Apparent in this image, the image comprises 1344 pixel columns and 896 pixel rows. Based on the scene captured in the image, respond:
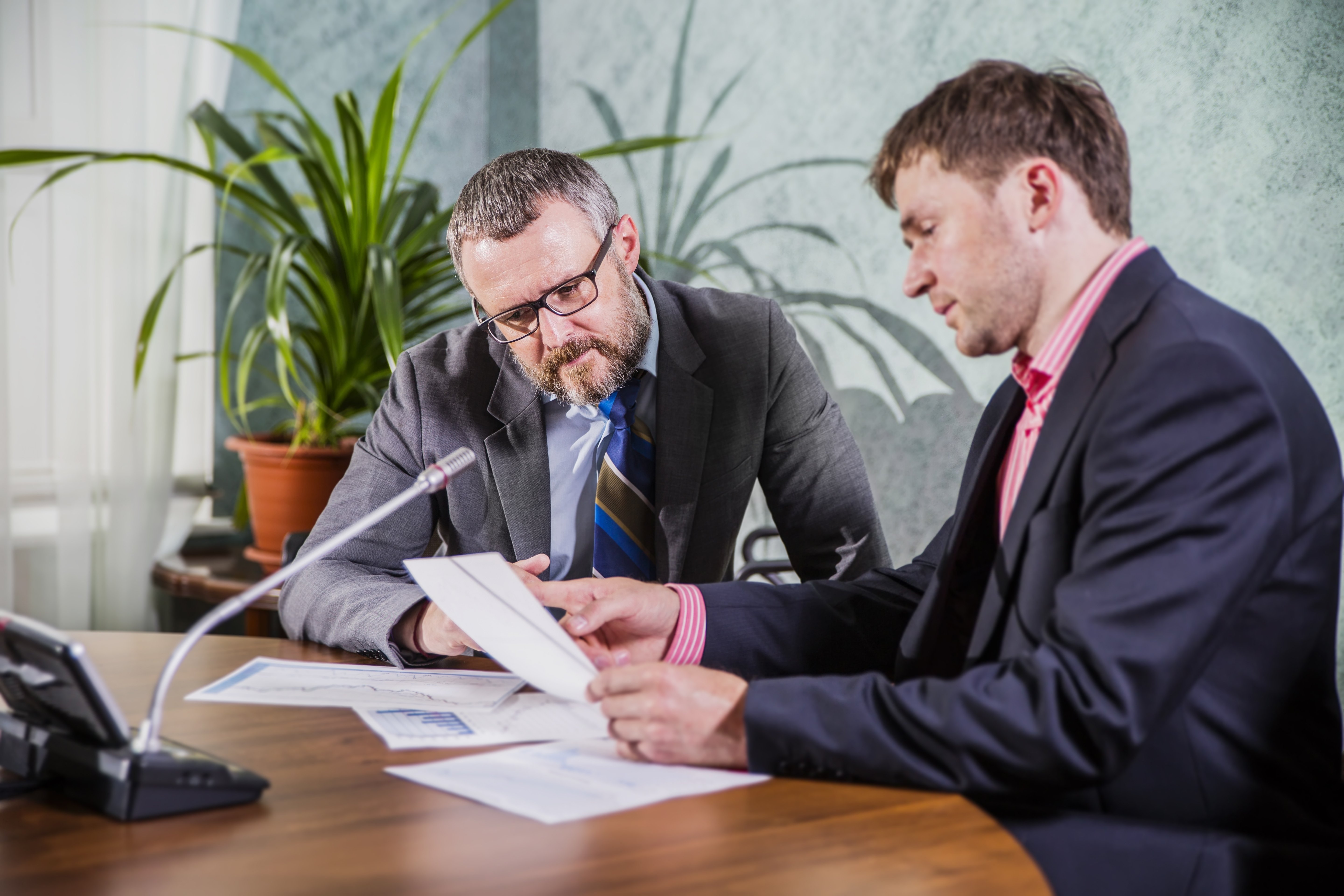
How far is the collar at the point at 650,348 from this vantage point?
5.81ft

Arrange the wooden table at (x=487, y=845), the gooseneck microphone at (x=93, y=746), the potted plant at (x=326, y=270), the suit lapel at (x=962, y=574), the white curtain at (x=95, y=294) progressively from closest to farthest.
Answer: the wooden table at (x=487, y=845), the gooseneck microphone at (x=93, y=746), the suit lapel at (x=962, y=574), the potted plant at (x=326, y=270), the white curtain at (x=95, y=294)

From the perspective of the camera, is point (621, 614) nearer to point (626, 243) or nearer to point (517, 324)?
point (517, 324)

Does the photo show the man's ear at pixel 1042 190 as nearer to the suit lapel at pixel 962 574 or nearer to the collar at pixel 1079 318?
the collar at pixel 1079 318

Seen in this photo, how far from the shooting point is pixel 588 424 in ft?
5.82

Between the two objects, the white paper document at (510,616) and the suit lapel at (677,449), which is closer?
the white paper document at (510,616)

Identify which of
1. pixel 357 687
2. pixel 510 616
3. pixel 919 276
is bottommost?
pixel 357 687

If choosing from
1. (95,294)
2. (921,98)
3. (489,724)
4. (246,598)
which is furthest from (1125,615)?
(95,294)

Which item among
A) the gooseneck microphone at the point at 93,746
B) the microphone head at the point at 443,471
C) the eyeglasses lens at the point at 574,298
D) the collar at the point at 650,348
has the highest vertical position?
the eyeglasses lens at the point at 574,298

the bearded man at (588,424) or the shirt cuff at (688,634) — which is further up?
the bearded man at (588,424)

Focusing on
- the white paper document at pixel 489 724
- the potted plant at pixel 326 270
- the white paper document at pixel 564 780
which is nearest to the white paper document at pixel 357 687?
the white paper document at pixel 489 724

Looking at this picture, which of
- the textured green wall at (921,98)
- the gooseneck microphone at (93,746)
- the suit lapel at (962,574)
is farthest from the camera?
the textured green wall at (921,98)

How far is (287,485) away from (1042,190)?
1.96 m

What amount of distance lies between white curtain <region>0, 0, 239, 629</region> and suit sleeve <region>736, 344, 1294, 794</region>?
2.40 meters

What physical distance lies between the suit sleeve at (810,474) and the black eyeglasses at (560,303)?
0.35 meters
